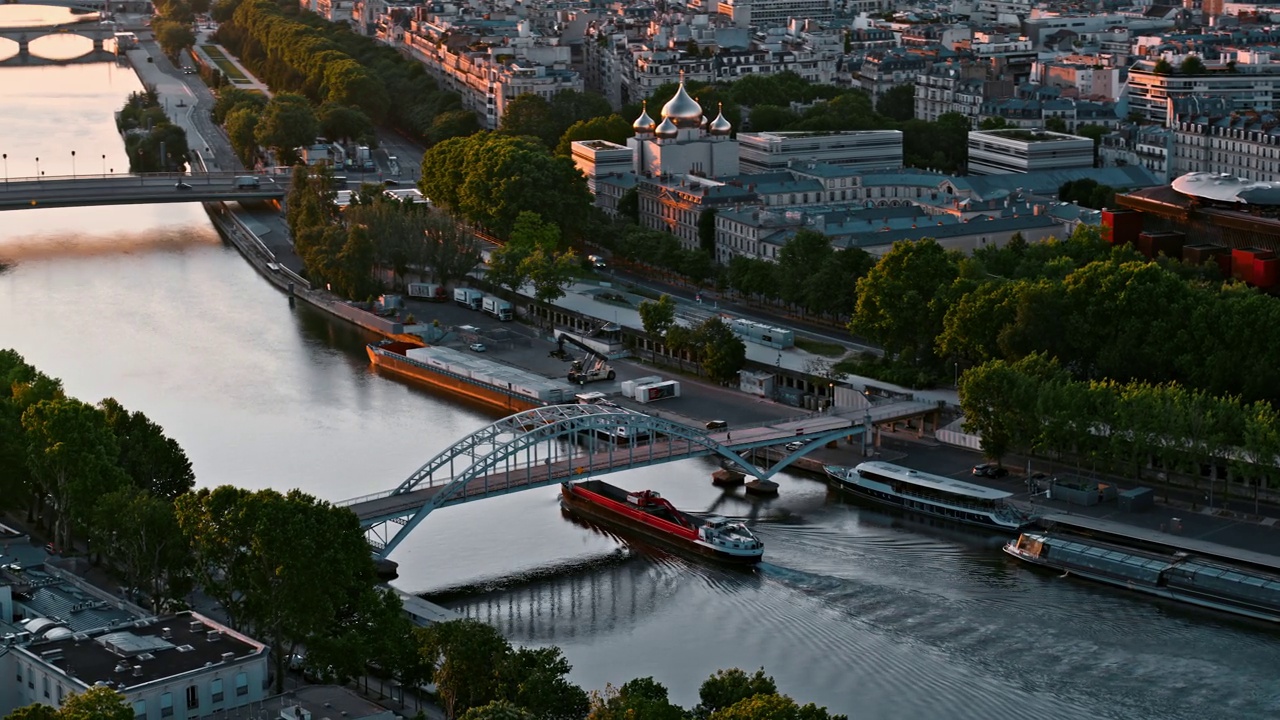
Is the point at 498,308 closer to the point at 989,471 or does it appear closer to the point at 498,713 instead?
the point at 989,471

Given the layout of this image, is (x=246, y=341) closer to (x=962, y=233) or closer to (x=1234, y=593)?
(x=962, y=233)

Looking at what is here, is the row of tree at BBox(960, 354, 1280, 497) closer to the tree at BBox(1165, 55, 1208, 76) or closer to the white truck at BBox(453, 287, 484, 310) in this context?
the white truck at BBox(453, 287, 484, 310)

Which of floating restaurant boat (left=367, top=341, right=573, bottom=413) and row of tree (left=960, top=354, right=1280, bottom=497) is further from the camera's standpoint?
floating restaurant boat (left=367, top=341, right=573, bottom=413)

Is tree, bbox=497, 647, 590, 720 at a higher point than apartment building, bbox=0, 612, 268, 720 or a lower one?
lower

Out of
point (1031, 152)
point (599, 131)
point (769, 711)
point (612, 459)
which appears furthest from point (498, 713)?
point (599, 131)

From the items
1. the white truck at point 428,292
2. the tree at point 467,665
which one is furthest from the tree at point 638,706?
the white truck at point 428,292

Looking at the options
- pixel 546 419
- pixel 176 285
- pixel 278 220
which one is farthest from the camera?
pixel 278 220

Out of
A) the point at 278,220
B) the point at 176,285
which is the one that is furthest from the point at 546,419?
the point at 278,220

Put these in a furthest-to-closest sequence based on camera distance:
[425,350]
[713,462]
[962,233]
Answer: [962,233]
[425,350]
[713,462]

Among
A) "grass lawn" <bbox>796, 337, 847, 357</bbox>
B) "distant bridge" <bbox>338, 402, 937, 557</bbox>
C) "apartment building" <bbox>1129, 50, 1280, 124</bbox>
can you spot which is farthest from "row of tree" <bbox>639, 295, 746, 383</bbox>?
"apartment building" <bbox>1129, 50, 1280, 124</bbox>
